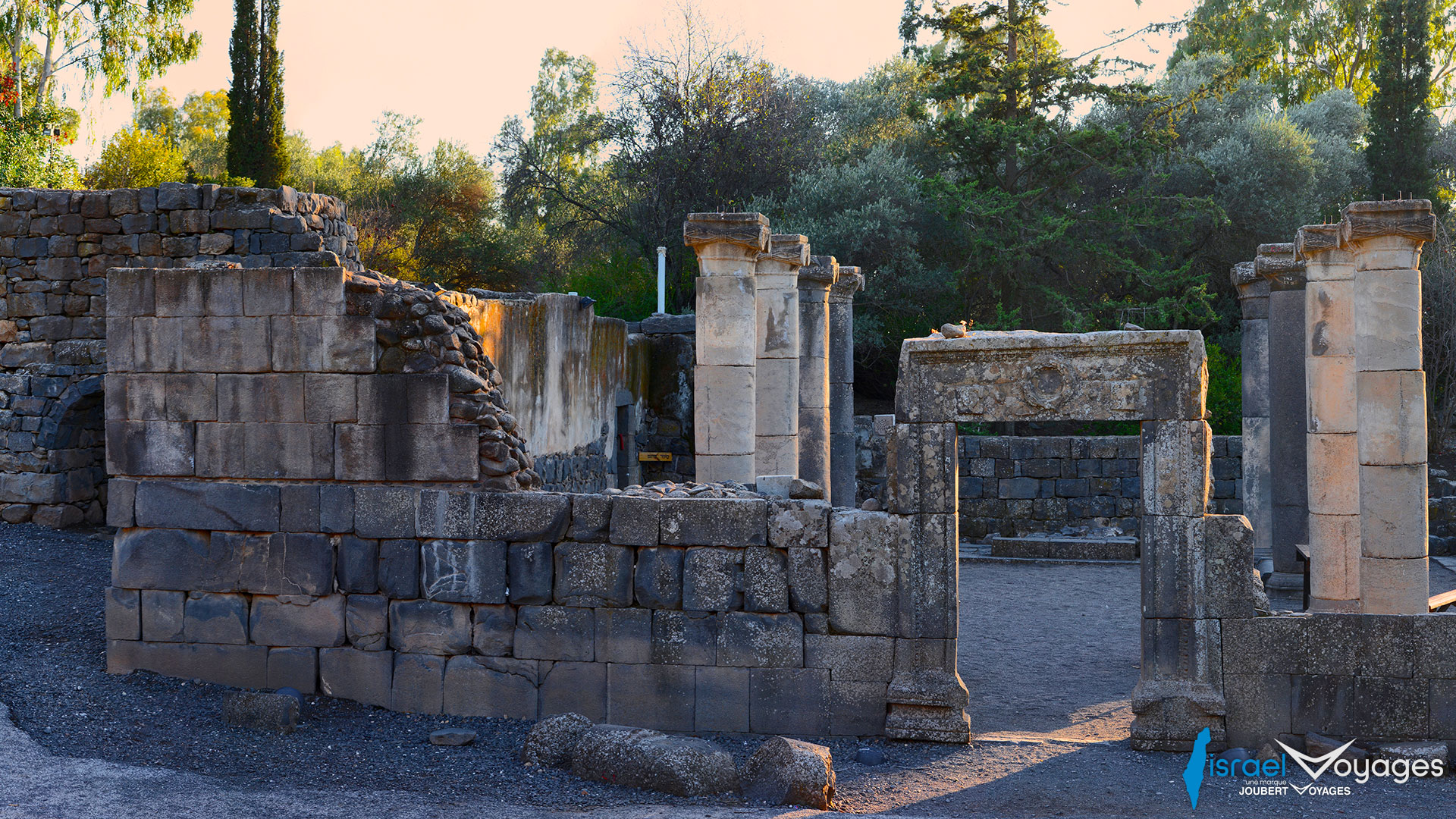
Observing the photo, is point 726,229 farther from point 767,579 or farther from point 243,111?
point 243,111

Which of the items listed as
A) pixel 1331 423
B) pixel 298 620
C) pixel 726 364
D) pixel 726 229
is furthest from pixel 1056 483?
pixel 298 620

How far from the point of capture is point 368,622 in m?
7.19

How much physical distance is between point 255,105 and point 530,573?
65.8 ft

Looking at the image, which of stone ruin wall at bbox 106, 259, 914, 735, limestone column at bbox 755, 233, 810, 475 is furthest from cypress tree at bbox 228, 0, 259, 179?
stone ruin wall at bbox 106, 259, 914, 735

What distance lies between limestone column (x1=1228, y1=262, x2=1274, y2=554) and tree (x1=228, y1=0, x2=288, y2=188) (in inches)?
729

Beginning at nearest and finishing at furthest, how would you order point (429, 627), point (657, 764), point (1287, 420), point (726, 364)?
point (657, 764) < point (429, 627) < point (726, 364) < point (1287, 420)

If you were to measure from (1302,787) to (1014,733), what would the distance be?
1.67m

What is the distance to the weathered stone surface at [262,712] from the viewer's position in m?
6.63

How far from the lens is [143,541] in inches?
293

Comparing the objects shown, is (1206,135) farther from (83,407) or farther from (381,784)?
(381,784)

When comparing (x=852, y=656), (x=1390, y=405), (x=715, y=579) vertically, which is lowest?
(x=852, y=656)

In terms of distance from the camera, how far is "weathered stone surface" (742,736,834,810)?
5.68 metres

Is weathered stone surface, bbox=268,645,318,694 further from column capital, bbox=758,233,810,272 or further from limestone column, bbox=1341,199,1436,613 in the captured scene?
limestone column, bbox=1341,199,1436,613

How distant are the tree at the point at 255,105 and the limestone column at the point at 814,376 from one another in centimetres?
1423
